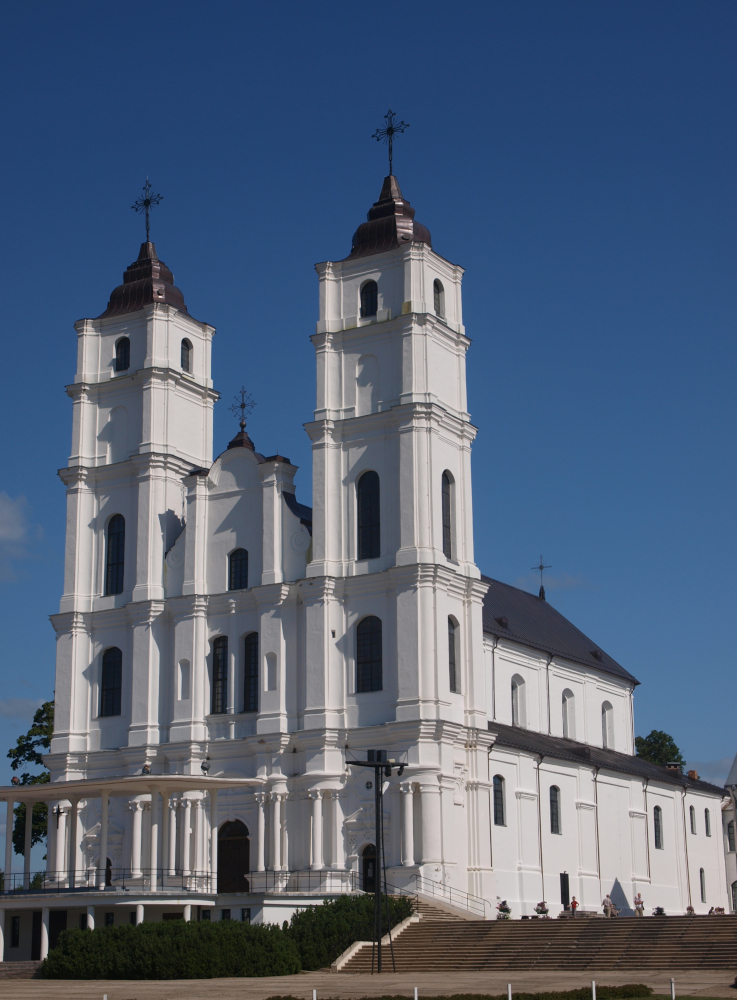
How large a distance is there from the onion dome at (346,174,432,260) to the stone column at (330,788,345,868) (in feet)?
67.2

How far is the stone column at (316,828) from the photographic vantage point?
156ft

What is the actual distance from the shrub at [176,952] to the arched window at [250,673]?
42.4ft

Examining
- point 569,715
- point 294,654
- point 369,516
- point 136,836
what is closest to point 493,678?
point 569,715

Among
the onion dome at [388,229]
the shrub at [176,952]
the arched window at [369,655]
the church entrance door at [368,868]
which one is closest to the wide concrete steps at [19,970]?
the shrub at [176,952]

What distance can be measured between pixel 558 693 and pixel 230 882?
20.8m

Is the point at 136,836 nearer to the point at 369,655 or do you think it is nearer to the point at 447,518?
the point at 369,655

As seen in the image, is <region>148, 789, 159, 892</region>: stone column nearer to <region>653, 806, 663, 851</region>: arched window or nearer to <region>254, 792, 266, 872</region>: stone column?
<region>254, 792, 266, 872</region>: stone column

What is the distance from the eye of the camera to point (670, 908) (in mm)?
62406

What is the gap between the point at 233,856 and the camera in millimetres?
50438

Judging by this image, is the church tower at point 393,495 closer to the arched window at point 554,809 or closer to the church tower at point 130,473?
the church tower at point 130,473

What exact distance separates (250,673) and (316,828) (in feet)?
22.7

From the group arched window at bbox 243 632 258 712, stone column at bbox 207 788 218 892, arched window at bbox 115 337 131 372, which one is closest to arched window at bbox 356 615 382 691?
arched window at bbox 243 632 258 712

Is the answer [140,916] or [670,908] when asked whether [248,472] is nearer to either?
[140,916]

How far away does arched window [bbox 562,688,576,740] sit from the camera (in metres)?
65.4
